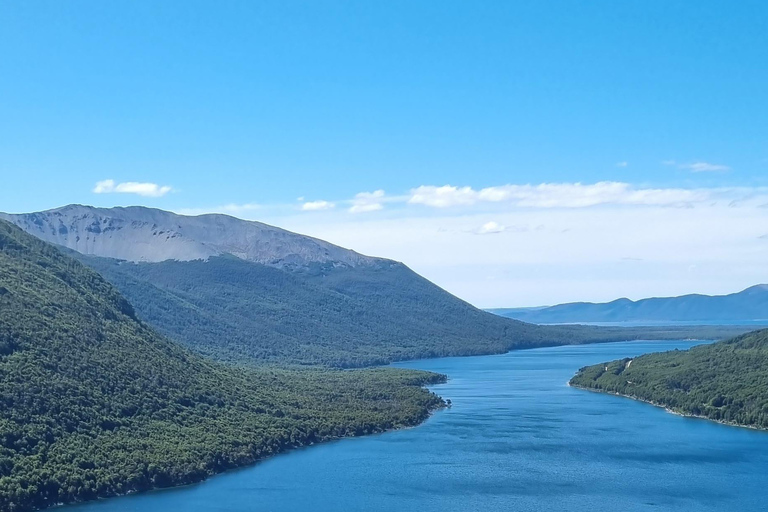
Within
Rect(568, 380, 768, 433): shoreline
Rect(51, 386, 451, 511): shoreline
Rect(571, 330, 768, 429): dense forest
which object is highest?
Rect(571, 330, 768, 429): dense forest

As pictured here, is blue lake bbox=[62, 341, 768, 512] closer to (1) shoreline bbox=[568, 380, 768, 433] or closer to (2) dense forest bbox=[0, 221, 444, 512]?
(1) shoreline bbox=[568, 380, 768, 433]

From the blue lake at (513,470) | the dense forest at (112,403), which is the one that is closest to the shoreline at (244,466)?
the dense forest at (112,403)

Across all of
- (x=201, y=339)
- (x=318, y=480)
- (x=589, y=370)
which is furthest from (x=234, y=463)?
(x=201, y=339)

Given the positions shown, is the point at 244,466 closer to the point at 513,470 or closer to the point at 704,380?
the point at 513,470

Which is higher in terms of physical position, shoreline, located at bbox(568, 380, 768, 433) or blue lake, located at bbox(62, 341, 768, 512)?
shoreline, located at bbox(568, 380, 768, 433)

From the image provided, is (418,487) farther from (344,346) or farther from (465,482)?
(344,346)

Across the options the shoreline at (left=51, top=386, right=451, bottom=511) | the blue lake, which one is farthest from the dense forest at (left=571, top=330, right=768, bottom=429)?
the shoreline at (left=51, top=386, right=451, bottom=511)
